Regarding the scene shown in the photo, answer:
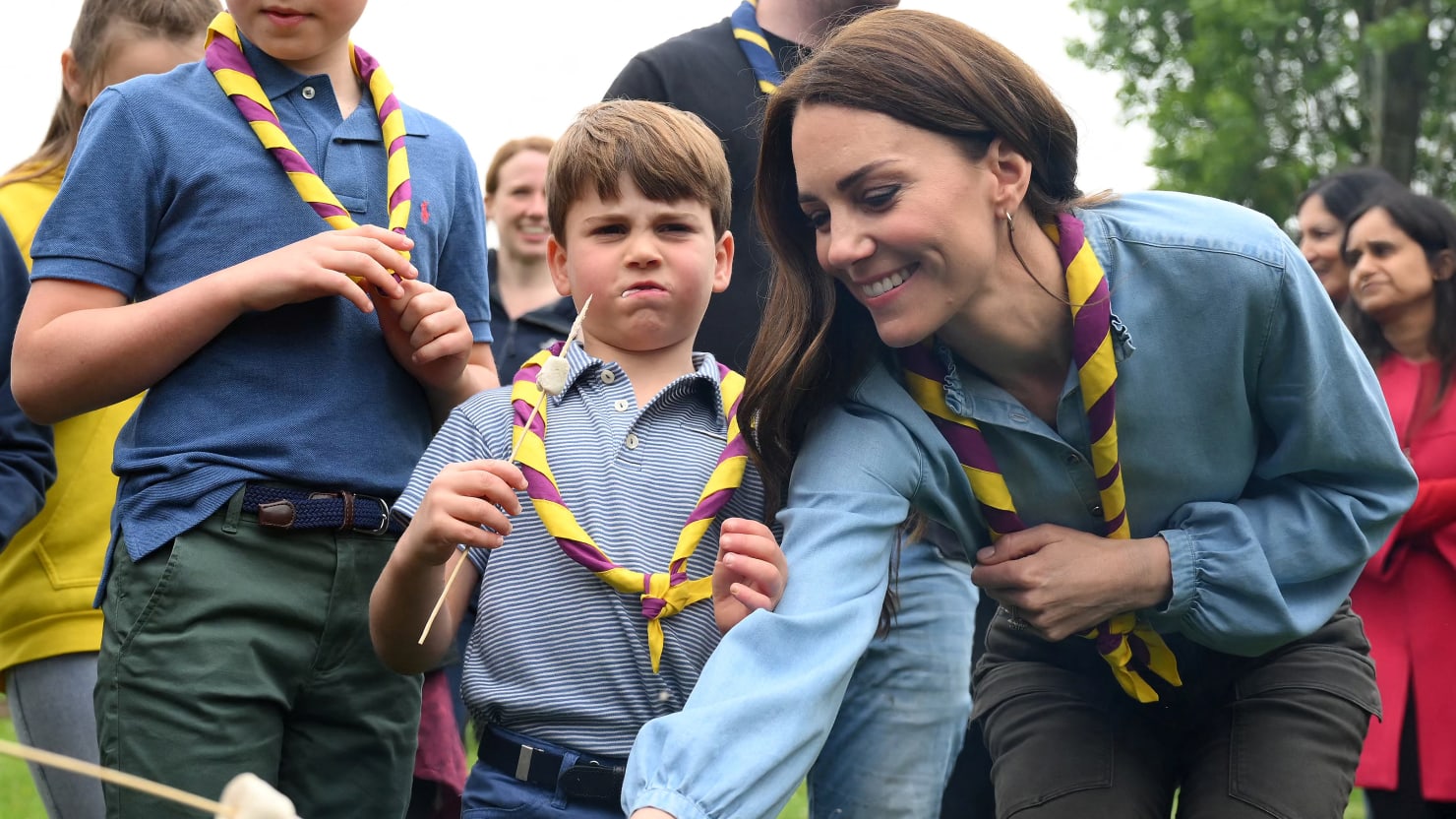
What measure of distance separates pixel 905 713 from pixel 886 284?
38.1 inches

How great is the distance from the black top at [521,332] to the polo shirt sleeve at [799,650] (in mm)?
3347

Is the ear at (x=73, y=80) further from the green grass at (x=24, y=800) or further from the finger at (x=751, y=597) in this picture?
the green grass at (x=24, y=800)

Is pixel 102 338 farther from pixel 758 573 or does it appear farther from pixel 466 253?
pixel 758 573

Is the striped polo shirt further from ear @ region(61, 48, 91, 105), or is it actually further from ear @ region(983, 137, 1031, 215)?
ear @ region(61, 48, 91, 105)

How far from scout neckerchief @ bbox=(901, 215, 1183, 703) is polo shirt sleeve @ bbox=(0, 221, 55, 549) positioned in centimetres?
187

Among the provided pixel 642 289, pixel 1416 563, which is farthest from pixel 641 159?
pixel 1416 563

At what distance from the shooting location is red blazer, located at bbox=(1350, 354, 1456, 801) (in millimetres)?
4820

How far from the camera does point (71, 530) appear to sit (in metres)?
3.62

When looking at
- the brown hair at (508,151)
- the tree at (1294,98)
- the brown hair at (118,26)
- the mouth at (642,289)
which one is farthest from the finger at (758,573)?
the tree at (1294,98)

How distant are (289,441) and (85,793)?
117 centimetres

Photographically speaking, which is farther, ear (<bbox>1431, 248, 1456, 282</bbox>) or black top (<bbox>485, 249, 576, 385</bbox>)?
black top (<bbox>485, 249, 576, 385</bbox>)

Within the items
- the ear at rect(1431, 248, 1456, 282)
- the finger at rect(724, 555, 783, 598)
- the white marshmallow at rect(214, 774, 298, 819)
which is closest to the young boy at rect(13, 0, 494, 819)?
the finger at rect(724, 555, 783, 598)

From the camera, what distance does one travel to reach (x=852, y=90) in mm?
2729

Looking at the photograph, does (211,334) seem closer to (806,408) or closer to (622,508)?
(622,508)
